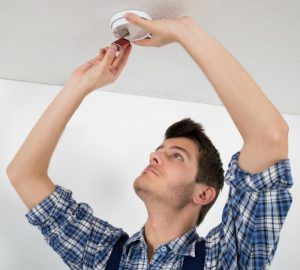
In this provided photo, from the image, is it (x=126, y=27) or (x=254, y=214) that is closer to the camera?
(x=254, y=214)

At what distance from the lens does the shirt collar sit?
1.08 metres

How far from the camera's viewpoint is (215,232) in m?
1.07

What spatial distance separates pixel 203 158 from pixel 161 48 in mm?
365

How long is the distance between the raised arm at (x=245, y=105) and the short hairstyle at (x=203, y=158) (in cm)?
37

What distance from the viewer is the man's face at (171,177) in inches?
44.9

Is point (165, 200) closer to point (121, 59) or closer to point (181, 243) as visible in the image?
point (181, 243)

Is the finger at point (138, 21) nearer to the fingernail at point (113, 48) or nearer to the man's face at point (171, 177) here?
the fingernail at point (113, 48)

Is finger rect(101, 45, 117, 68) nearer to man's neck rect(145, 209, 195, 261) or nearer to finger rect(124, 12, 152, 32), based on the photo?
finger rect(124, 12, 152, 32)

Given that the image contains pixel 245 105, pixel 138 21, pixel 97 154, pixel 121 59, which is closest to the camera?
pixel 245 105

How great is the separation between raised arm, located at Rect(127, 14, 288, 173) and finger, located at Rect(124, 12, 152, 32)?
0.10m

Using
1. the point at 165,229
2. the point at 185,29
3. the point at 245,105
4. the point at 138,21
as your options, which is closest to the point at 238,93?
the point at 245,105

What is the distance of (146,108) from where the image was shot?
5.30ft

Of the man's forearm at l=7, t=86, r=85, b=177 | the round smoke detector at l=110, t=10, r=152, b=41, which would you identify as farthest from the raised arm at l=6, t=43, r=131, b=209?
the round smoke detector at l=110, t=10, r=152, b=41

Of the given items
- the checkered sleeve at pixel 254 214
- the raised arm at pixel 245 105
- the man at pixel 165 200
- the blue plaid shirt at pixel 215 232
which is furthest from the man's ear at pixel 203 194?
the raised arm at pixel 245 105
